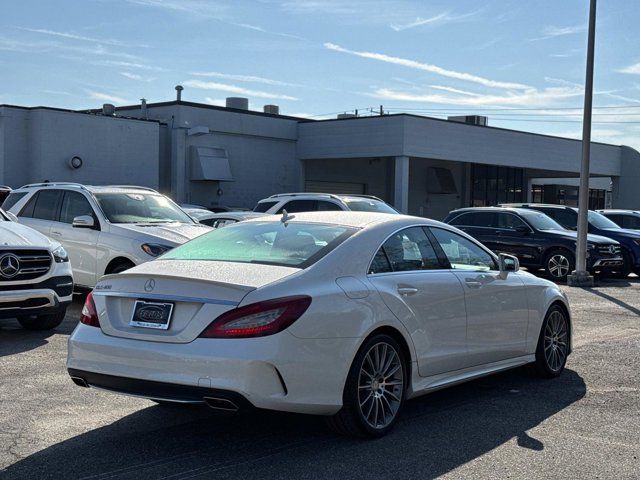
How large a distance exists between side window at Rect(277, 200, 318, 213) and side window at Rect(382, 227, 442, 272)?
10.7 metres

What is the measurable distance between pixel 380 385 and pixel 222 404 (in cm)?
121

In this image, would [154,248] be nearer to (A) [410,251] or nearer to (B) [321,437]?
(A) [410,251]

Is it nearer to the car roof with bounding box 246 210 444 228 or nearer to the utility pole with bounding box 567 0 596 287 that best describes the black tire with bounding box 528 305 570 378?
the car roof with bounding box 246 210 444 228

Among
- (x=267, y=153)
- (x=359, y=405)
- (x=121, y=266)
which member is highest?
(x=267, y=153)

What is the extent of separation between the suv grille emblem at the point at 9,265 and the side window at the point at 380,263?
15.8 ft

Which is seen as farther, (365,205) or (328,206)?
(365,205)

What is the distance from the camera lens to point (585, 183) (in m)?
18.3

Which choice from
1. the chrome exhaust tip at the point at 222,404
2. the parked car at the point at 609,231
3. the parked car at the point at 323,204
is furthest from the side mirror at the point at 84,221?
the parked car at the point at 609,231

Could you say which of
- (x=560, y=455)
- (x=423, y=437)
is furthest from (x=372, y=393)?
(x=560, y=455)

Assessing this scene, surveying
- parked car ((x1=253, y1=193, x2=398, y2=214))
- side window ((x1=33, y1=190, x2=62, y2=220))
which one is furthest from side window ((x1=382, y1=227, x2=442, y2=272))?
parked car ((x1=253, y1=193, x2=398, y2=214))

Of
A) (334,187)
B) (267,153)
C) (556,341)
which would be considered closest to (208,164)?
(267,153)

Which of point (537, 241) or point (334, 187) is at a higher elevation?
point (334, 187)

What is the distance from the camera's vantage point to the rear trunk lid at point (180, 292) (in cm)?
516

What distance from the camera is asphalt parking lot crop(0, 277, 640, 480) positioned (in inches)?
199
